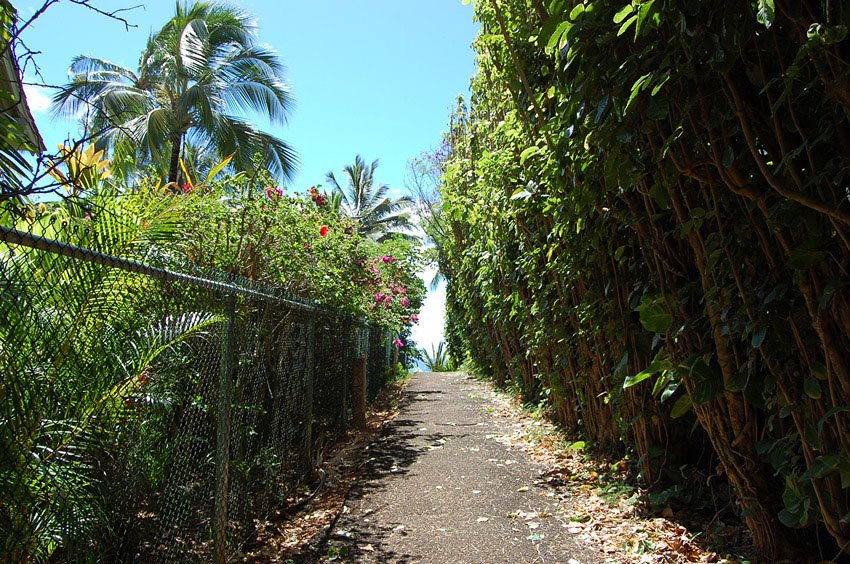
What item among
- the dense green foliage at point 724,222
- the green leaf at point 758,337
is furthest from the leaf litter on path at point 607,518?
the green leaf at point 758,337

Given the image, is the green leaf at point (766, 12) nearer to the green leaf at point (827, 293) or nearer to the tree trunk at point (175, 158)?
the green leaf at point (827, 293)

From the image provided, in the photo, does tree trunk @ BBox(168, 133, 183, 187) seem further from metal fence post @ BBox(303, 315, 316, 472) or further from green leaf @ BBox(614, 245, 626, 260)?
green leaf @ BBox(614, 245, 626, 260)

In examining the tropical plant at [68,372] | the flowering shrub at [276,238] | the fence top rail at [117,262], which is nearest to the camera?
the fence top rail at [117,262]

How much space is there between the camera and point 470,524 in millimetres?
3992

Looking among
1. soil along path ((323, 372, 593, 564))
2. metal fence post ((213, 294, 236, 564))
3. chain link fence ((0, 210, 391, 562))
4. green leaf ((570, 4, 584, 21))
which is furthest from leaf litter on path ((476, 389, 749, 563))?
green leaf ((570, 4, 584, 21))

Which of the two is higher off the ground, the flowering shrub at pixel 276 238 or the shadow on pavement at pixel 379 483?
the flowering shrub at pixel 276 238

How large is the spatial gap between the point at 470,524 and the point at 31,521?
2751mm

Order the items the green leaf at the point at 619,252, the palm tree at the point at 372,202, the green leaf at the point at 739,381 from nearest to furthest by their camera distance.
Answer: the green leaf at the point at 739,381
the green leaf at the point at 619,252
the palm tree at the point at 372,202

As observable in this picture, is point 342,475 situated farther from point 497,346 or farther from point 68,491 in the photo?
point 497,346

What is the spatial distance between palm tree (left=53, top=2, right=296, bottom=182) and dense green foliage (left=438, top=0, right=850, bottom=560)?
44.6 feet

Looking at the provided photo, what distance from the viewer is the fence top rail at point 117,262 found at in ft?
5.26

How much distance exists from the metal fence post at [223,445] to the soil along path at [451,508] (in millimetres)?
753

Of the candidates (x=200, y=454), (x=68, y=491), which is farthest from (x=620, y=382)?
(x=68, y=491)

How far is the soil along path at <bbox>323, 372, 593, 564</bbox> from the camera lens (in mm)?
3541
